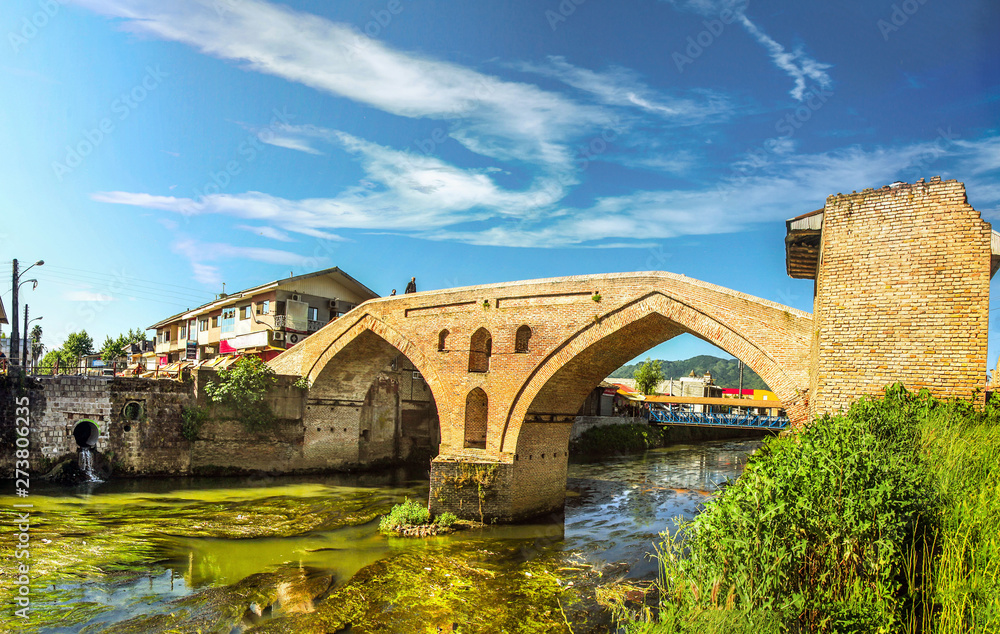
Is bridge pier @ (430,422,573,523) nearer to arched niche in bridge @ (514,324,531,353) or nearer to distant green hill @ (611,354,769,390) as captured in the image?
arched niche in bridge @ (514,324,531,353)

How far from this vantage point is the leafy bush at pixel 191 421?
18938mm

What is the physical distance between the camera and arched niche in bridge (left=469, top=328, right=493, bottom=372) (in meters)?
15.9

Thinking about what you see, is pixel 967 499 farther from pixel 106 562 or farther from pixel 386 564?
pixel 106 562

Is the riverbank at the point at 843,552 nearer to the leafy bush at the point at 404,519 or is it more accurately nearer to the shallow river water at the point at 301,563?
the shallow river water at the point at 301,563

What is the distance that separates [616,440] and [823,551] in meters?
27.6

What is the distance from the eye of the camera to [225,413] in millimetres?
19750

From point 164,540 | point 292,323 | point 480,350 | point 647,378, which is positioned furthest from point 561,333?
point 647,378

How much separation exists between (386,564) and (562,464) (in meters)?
6.50

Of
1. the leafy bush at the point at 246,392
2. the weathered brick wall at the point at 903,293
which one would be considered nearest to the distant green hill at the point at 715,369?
the leafy bush at the point at 246,392

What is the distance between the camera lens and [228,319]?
92.6ft

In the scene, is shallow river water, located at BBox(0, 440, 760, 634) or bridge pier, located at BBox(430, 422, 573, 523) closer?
shallow river water, located at BBox(0, 440, 760, 634)

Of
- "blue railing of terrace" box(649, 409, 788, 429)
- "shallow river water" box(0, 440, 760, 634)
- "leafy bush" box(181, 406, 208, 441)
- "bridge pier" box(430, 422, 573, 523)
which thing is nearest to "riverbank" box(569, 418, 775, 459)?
"blue railing of terrace" box(649, 409, 788, 429)

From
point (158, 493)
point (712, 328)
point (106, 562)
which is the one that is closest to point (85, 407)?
point (158, 493)

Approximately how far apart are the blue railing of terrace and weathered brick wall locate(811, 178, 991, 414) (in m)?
17.8
